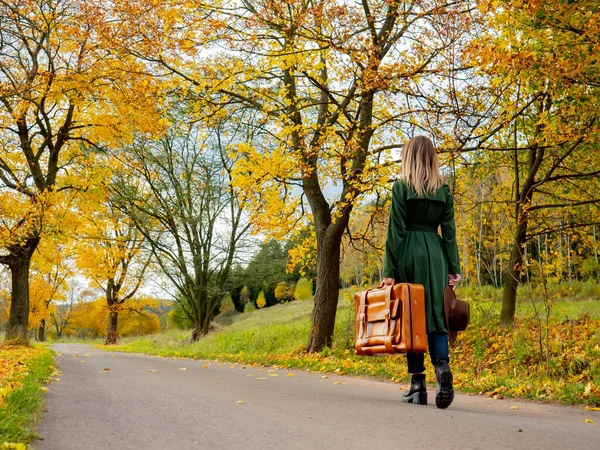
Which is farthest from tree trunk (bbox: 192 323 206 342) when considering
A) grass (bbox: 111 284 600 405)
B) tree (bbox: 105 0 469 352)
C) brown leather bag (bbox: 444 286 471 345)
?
brown leather bag (bbox: 444 286 471 345)

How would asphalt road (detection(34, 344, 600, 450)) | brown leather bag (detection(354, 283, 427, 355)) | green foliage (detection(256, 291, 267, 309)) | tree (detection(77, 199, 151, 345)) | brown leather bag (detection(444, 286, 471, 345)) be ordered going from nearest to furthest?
asphalt road (detection(34, 344, 600, 450)) < brown leather bag (detection(354, 283, 427, 355)) < brown leather bag (detection(444, 286, 471, 345)) < tree (detection(77, 199, 151, 345)) < green foliage (detection(256, 291, 267, 309))

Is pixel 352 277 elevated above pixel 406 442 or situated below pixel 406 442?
above

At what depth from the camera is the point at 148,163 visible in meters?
25.1

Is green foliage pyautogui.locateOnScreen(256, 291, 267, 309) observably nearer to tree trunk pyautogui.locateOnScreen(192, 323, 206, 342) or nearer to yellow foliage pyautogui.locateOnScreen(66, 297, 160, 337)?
yellow foliage pyautogui.locateOnScreen(66, 297, 160, 337)

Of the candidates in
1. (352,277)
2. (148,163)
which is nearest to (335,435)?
(148,163)

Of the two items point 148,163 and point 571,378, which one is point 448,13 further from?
point 148,163

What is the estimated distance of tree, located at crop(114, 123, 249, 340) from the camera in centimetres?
2492

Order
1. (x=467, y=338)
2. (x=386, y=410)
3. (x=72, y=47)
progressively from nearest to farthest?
(x=386, y=410), (x=467, y=338), (x=72, y=47)

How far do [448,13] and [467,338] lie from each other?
Result: 7.00m

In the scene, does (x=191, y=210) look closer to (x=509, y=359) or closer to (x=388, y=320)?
(x=509, y=359)

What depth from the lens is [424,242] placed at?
5184 mm

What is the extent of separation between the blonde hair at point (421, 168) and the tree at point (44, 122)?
33.7ft

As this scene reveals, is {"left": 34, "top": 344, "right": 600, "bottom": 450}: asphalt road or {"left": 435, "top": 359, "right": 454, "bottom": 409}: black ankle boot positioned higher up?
{"left": 435, "top": 359, "right": 454, "bottom": 409}: black ankle boot

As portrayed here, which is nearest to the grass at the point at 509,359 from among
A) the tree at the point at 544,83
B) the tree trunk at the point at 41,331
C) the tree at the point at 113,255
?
the tree at the point at 544,83
